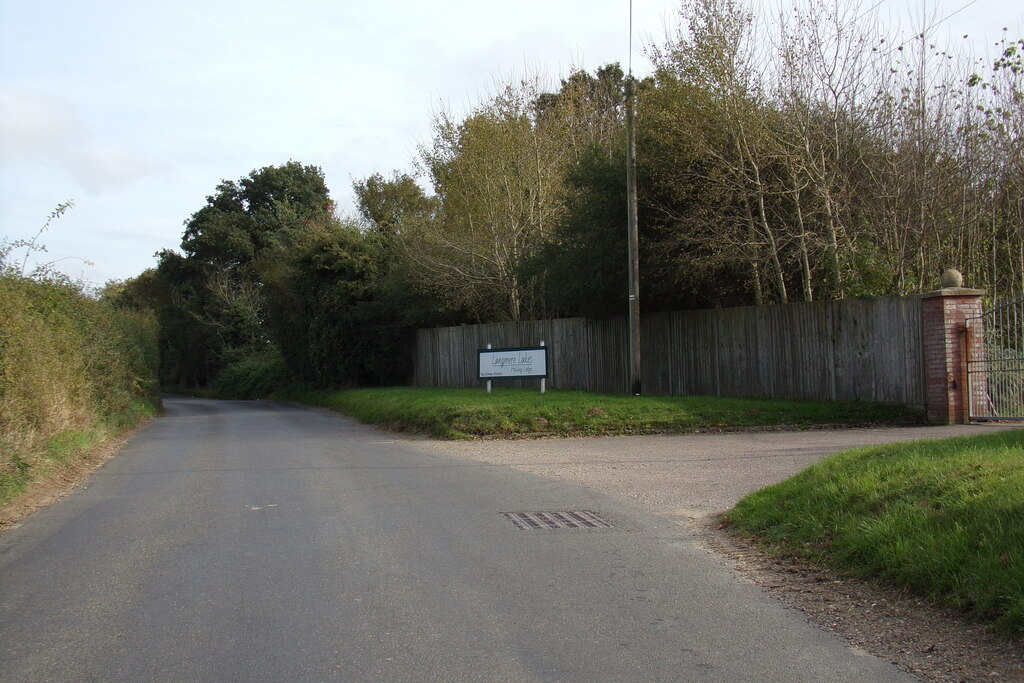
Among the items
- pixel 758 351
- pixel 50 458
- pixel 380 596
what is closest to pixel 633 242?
pixel 758 351

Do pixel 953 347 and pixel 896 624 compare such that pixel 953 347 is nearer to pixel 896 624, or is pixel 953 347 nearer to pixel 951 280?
pixel 951 280

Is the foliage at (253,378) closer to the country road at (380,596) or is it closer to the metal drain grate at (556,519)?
the country road at (380,596)

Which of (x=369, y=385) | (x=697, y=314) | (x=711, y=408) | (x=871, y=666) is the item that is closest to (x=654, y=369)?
(x=697, y=314)

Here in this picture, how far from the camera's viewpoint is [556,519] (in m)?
8.29

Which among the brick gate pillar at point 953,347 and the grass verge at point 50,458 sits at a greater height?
the brick gate pillar at point 953,347

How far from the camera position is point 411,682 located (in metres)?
4.20

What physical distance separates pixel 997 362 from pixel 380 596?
1304 cm

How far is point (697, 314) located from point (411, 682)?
17.4 m

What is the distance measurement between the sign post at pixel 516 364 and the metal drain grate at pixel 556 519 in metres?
12.3

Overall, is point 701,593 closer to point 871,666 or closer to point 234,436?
point 871,666

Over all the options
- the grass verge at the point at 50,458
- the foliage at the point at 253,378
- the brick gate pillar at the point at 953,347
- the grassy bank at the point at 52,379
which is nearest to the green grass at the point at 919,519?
the brick gate pillar at the point at 953,347

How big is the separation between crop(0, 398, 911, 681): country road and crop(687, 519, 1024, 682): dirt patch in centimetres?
16

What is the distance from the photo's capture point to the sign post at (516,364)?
2122 centimetres

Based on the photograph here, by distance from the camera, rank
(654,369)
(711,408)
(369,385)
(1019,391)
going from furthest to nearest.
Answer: (369,385) → (654,369) → (711,408) → (1019,391)
